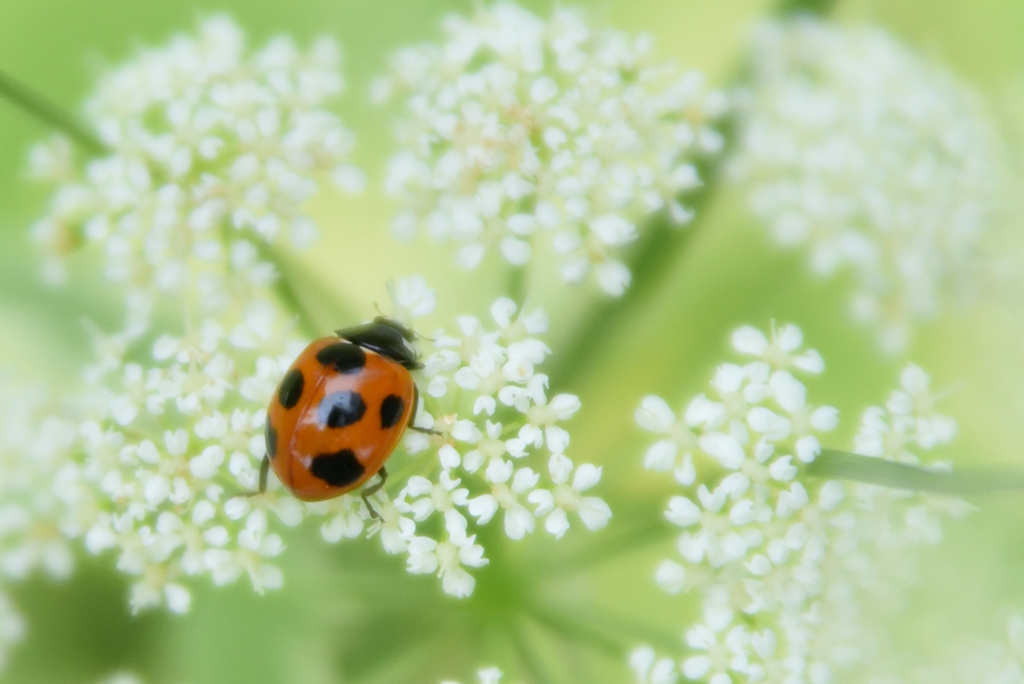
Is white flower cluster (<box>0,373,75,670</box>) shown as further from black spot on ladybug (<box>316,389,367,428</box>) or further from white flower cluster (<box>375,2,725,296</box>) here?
white flower cluster (<box>375,2,725,296</box>)

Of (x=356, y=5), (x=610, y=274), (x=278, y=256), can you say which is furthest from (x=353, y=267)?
(x=610, y=274)

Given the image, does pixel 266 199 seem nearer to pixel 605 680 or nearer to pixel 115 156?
pixel 115 156

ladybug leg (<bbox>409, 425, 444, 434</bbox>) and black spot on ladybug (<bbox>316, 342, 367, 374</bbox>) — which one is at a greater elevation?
black spot on ladybug (<bbox>316, 342, 367, 374</bbox>)

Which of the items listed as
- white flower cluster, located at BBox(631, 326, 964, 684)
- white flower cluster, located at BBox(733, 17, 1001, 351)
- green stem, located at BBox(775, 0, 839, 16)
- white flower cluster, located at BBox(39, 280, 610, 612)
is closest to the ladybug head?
white flower cluster, located at BBox(39, 280, 610, 612)

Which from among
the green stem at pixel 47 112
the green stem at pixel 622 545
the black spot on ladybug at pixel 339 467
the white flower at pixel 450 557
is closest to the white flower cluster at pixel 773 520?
the green stem at pixel 622 545

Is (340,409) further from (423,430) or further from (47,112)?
(47,112)

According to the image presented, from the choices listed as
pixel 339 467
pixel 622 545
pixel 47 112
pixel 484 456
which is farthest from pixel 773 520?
pixel 47 112

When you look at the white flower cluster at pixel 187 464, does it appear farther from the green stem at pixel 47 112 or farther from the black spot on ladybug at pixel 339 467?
the green stem at pixel 47 112
